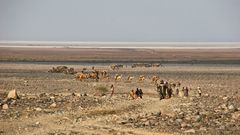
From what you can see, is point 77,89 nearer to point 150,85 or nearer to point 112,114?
point 150,85

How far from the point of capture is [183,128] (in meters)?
14.6

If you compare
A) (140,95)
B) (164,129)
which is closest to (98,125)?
(164,129)

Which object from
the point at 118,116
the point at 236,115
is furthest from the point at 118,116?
the point at 236,115

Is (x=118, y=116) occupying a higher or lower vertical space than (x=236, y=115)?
lower

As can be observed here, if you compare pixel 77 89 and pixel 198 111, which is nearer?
pixel 198 111

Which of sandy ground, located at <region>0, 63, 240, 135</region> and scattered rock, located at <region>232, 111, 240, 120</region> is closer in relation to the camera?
sandy ground, located at <region>0, 63, 240, 135</region>

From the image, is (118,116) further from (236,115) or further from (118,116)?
(236,115)

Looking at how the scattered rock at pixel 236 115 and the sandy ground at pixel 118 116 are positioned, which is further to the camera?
the scattered rock at pixel 236 115

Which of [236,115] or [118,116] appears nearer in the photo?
[236,115]

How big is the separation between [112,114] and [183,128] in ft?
12.9

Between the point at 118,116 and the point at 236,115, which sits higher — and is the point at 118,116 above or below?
below

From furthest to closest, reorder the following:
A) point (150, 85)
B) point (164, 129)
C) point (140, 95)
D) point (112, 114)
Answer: point (150, 85) → point (140, 95) → point (112, 114) → point (164, 129)

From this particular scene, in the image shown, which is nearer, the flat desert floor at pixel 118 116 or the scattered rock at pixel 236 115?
the flat desert floor at pixel 118 116

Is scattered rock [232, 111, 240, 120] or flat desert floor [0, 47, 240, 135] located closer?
flat desert floor [0, 47, 240, 135]
